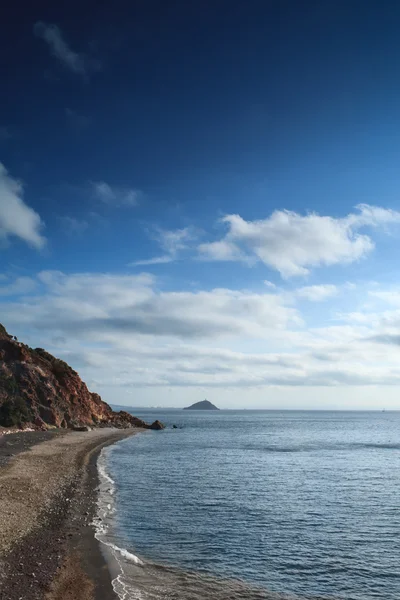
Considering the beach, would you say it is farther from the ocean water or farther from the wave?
the ocean water

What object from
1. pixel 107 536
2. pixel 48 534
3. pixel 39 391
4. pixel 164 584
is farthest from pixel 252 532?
pixel 39 391

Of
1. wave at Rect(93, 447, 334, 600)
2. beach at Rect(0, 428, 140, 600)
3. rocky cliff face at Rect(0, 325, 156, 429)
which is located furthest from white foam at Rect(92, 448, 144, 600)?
rocky cliff face at Rect(0, 325, 156, 429)

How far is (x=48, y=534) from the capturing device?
910 inches

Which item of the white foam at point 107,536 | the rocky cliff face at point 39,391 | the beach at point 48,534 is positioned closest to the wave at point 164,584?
the white foam at point 107,536

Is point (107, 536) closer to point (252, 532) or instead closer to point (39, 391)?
point (252, 532)

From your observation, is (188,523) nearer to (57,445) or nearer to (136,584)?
(136,584)

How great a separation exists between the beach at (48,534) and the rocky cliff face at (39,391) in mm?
39886

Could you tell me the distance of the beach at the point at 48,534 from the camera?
55.8ft

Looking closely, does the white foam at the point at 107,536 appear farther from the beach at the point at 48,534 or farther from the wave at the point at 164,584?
the beach at the point at 48,534

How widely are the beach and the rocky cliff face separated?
39886 millimetres

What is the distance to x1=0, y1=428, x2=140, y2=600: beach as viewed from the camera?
55.8 feet

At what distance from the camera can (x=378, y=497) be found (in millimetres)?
37000

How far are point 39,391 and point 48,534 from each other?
3033 inches

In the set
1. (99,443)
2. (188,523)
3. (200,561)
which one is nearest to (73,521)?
(188,523)
